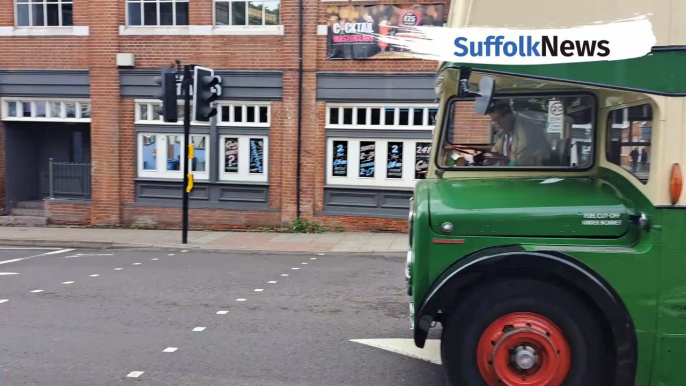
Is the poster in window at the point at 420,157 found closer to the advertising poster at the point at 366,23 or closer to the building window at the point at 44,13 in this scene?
the advertising poster at the point at 366,23

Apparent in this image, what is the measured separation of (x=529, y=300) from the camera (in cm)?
388

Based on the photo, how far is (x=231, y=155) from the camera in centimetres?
1467

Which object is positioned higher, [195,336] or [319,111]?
[319,111]

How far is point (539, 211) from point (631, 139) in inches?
33.5

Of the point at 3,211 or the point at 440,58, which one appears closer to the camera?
the point at 440,58

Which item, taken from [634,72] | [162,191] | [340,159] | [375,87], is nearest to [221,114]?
[162,191]

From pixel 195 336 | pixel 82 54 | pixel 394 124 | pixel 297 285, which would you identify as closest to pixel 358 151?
pixel 394 124

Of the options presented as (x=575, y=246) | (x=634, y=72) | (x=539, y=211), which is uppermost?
(x=634, y=72)

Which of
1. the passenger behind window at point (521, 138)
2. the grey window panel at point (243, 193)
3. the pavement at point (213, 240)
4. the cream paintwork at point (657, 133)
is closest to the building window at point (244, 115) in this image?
the grey window panel at point (243, 193)

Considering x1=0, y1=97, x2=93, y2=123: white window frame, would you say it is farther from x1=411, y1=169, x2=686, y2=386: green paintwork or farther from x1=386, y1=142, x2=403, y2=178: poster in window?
x1=411, y1=169, x2=686, y2=386: green paintwork

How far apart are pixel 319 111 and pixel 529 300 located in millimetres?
10768

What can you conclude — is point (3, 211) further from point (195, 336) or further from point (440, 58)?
point (440, 58)

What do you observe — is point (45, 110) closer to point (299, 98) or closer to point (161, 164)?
point (161, 164)

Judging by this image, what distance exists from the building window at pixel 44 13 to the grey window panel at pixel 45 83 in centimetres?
130
